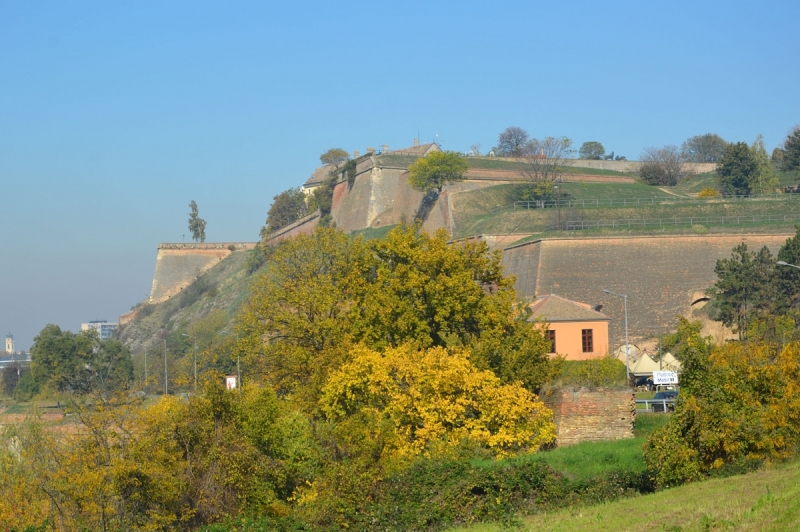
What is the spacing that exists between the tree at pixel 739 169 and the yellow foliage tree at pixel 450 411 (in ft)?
194

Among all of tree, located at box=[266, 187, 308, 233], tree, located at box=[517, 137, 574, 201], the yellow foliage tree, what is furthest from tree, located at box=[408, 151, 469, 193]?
the yellow foliage tree

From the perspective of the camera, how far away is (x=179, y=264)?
373 feet

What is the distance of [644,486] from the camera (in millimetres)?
17375

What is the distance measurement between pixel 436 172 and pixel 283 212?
34.5 meters

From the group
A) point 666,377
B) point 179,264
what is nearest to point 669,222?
point 666,377

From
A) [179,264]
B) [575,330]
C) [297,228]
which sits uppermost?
[297,228]

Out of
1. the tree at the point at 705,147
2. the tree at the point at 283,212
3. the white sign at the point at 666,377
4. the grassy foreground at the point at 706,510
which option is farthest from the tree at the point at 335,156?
the grassy foreground at the point at 706,510

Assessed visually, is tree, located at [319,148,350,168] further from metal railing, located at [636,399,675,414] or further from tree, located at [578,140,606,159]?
metal railing, located at [636,399,675,414]

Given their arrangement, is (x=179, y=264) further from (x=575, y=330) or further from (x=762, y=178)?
(x=575, y=330)

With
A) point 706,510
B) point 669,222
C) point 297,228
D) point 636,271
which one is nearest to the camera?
point 706,510

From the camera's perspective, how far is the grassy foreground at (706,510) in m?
11.7

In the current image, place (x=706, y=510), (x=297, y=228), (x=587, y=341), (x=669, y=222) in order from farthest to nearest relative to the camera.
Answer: (x=297, y=228), (x=669, y=222), (x=587, y=341), (x=706, y=510)

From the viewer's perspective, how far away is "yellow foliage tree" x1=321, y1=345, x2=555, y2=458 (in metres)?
22.0

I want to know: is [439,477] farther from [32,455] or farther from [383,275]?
[383,275]
